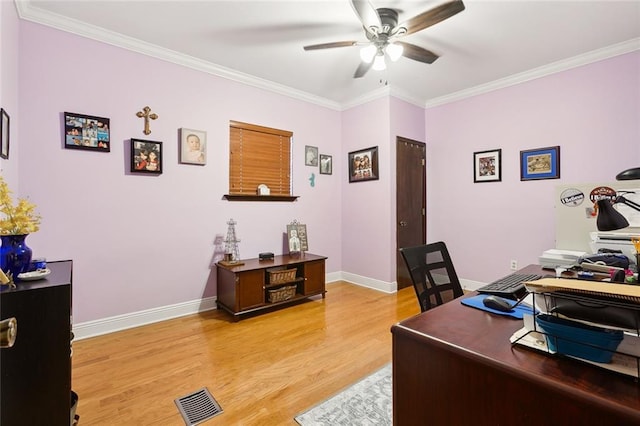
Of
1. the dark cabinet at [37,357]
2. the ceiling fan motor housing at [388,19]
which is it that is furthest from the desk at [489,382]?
the ceiling fan motor housing at [388,19]

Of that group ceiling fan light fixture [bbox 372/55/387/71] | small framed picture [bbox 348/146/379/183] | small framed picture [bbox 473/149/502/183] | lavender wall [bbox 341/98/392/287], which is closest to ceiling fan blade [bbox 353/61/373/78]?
ceiling fan light fixture [bbox 372/55/387/71]

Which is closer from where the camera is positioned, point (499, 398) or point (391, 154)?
point (499, 398)

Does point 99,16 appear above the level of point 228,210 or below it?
above

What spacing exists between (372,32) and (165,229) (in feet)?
8.50

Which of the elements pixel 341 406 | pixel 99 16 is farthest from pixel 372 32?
pixel 341 406

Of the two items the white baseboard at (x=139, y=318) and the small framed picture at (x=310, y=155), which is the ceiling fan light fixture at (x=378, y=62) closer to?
the small framed picture at (x=310, y=155)

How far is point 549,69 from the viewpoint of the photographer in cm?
324

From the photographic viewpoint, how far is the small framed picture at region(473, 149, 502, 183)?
12.1ft

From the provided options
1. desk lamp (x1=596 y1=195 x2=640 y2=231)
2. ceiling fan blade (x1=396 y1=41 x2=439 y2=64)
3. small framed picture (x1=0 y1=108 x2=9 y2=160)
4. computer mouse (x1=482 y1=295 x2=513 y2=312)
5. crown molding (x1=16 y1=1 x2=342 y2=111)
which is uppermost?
crown molding (x1=16 y1=1 x2=342 y2=111)

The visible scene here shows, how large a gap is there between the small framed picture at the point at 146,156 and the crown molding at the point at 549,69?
3698mm

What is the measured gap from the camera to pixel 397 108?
3.97 m

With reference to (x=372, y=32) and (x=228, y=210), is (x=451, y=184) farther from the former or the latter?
(x=228, y=210)

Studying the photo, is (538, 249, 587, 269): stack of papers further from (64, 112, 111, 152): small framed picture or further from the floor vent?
(64, 112, 111, 152): small framed picture

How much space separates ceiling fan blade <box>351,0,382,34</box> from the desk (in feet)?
6.09
